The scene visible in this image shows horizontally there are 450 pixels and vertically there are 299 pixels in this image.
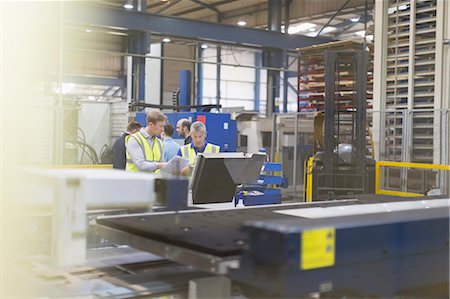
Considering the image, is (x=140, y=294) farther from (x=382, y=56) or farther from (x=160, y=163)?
(x=382, y=56)

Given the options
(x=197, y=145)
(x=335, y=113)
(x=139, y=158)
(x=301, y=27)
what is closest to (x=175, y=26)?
(x=335, y=113)

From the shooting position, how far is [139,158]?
189 inches

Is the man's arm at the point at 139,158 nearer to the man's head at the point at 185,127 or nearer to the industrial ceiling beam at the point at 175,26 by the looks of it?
the man's head at the point at 185,127

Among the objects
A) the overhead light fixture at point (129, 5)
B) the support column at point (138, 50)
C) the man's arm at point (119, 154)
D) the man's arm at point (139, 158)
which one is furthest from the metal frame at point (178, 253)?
the overhead light fixture at point (129, 5)

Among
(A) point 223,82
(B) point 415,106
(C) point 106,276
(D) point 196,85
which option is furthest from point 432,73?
(A) point 223,82

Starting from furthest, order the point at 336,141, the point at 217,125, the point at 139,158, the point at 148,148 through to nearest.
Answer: the point at 217,125
the point at 336,141
the point at 148,148
the point at 139,158

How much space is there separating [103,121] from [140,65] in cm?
396

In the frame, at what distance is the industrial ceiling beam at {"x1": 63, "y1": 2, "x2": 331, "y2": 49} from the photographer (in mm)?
10570

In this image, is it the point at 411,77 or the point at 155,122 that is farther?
the point at 411,77

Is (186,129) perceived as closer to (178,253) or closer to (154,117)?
(154,117)

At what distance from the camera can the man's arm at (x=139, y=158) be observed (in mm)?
4727

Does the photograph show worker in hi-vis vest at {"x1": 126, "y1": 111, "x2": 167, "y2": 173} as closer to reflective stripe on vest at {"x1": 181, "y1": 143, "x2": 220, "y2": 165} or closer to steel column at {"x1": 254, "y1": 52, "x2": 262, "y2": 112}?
reflective stripe on vest at {"x1": 181, "y1": 143, "x2": 220, "y2": 165}

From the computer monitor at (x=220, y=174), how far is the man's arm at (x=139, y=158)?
108 centimetres

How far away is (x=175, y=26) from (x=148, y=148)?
7092mm
